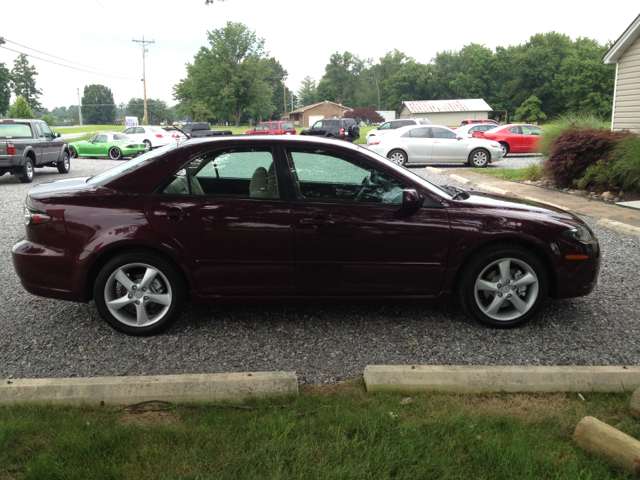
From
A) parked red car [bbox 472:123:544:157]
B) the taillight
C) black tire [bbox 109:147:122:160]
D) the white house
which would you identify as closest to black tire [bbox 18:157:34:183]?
black tire [bbox 109:147:122:160]

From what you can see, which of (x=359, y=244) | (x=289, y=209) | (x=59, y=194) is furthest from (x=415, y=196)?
(x=59, y=194)

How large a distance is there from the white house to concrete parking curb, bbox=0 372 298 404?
17.0 m

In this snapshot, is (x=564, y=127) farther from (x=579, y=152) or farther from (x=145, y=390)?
(x=145, y=390)

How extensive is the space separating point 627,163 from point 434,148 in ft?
27.0

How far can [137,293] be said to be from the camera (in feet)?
13.2

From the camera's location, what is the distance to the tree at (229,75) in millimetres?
72312

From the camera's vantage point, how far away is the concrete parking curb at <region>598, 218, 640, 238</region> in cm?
771

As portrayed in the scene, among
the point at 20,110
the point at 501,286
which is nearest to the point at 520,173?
the point at 501,286

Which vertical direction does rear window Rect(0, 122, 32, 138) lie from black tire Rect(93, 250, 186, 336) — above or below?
above

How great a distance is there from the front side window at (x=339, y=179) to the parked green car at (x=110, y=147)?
22.7 metres

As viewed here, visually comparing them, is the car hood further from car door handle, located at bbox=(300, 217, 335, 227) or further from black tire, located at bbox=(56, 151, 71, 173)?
black tire, located at bbox=(56, 151, 71, 173)

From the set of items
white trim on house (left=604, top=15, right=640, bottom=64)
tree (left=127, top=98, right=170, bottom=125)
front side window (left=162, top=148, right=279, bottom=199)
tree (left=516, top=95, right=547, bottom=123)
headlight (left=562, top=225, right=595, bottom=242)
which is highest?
tree (left=127, top=98, right=170, bottom=125)

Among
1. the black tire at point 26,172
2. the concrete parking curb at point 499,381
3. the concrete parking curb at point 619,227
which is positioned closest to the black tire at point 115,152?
the black tire at point 26,172

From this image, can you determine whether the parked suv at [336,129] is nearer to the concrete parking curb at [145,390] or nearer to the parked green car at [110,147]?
the parked green car at [110,147]
